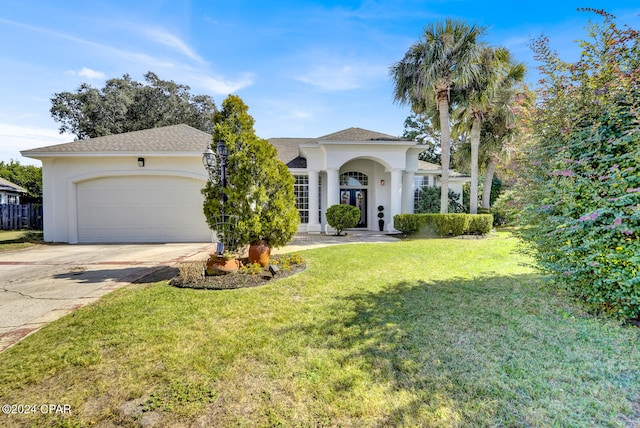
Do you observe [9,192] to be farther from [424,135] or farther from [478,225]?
[424,135]

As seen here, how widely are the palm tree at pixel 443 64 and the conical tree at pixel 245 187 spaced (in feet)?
31.2

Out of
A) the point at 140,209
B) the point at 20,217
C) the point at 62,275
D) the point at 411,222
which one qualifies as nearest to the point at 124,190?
the point at 140,209

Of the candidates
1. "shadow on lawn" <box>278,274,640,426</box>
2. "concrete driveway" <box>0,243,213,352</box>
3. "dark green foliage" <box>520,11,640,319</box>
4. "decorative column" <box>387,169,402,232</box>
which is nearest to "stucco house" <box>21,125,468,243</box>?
"concrete driveway" <box>0,243,213,352</box>

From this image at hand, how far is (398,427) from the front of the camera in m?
1.83

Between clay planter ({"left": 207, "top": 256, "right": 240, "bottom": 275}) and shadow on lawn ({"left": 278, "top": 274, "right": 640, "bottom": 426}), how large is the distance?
263cm

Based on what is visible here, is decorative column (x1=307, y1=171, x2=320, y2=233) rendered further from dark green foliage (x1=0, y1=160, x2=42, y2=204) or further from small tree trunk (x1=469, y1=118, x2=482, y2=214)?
dark green foliage (x1=0, y1=160, x2=42, y2=204)

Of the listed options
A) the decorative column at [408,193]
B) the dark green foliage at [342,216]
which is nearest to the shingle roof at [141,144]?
the dark green foliage at [342,216]

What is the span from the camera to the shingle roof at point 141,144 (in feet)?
34.1

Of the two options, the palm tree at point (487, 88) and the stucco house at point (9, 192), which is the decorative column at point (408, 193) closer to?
the palm tree at point (487, 88)

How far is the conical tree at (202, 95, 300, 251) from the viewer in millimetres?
5957

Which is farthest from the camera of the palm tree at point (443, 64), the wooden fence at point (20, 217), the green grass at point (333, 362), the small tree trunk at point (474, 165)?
the wooden fence at point (20, 217)

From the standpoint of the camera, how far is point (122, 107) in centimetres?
2408

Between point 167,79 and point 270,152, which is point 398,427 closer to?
point 270,152

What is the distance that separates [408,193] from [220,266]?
11.5m
